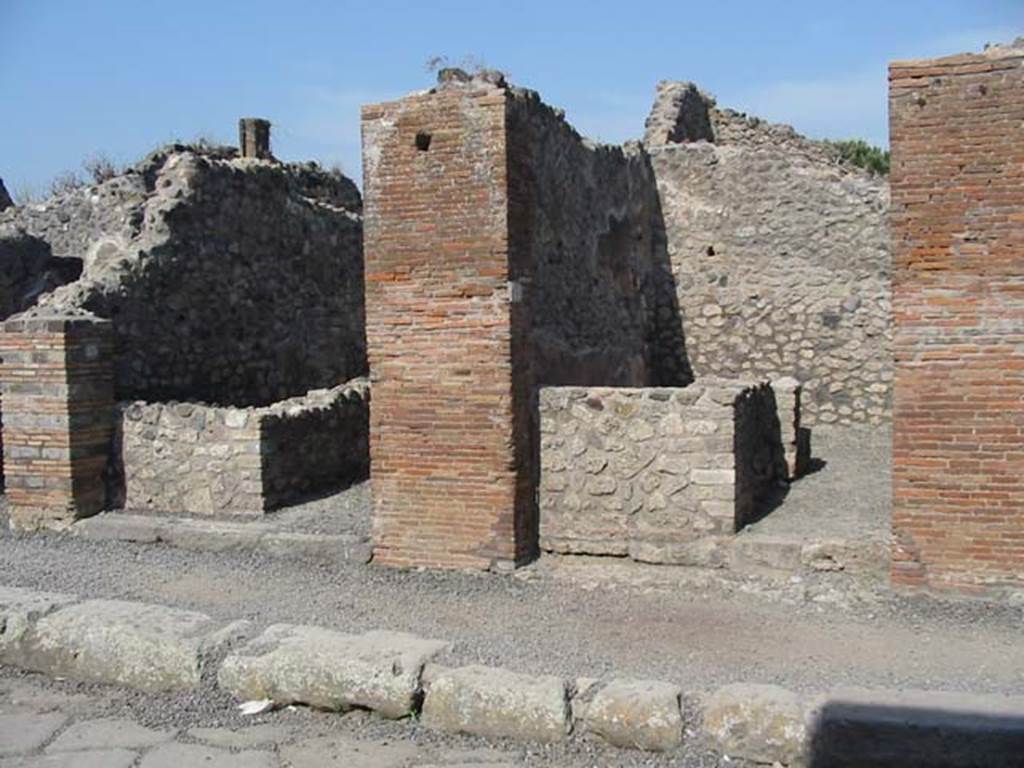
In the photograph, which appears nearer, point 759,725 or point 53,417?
point 759,725

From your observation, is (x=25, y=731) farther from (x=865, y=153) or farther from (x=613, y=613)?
(x=865, y=153)

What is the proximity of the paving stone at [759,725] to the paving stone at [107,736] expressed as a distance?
2.34 metres

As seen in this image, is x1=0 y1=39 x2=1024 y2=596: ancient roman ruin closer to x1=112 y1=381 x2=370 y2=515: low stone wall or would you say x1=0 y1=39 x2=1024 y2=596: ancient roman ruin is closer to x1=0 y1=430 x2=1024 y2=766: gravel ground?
x1=112 y1=381 x2=370 y2=515: low stone wall

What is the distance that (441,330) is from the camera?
22.5 feet

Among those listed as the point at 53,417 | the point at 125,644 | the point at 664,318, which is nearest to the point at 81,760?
the point at 125,644

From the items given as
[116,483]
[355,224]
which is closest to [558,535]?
[116,483]

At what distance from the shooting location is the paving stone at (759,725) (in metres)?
4.05

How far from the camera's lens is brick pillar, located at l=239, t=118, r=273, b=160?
572 inches

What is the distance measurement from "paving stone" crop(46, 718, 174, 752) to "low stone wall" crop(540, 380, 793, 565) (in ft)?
10.1

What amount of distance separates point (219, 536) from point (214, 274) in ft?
11.5

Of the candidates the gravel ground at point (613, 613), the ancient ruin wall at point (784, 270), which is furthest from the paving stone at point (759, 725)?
the ancient ruin wall at point (784, 270)

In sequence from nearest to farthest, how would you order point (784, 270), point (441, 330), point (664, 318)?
point (441, 330), point (784, 270), point (664, 318)

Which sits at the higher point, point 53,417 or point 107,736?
point 53,417

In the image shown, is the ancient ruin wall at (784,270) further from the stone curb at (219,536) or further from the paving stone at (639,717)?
the paving stone at (639,717)
